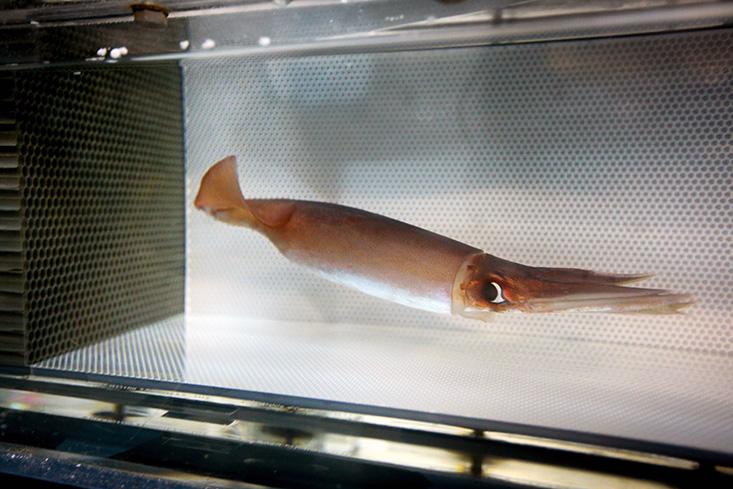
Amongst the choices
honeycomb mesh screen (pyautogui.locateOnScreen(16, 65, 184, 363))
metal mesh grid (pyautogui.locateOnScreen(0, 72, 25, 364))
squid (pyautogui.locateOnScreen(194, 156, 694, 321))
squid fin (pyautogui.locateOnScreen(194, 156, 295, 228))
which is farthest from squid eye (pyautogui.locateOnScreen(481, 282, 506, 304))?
metal mesh grid (pyautogui.locateOnScreen(0, 72, 25, 364))

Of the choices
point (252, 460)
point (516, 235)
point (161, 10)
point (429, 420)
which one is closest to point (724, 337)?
point (516, 235)

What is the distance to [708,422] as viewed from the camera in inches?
22.6

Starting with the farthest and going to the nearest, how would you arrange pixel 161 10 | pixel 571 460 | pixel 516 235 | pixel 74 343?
pixel 74 343
pixel 516 235
pixel 161 10
pixel 571 460

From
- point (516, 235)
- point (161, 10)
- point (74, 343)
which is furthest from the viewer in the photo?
point (74, 343)

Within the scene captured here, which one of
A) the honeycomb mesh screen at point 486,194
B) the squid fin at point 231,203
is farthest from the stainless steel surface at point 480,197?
the squid fin at point 231,203

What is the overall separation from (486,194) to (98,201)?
1.01 metres

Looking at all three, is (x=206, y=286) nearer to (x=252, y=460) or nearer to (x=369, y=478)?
(x=252, y=460)

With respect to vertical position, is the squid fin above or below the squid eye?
above

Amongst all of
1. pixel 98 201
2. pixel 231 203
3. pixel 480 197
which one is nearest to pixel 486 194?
pixel 480 197

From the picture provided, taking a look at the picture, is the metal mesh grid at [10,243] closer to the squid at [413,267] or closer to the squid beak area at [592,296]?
the squid at [413,267]

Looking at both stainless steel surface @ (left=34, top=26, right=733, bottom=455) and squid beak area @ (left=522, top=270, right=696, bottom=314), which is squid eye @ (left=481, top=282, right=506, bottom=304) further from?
stainless steel surface @ (left=34, top=26, right=733, bottom=455)

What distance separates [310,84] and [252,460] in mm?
770

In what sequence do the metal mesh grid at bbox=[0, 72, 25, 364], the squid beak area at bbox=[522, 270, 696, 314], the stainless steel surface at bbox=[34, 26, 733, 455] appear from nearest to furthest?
the squid beak area at bbox=[522, 270, 696, 314], the stainless steel surface at bbox=[34, 26, 733, 455], the metal mesh grid at bbox=[0, 72, 25, 364]

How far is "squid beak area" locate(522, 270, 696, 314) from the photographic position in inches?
21.5
